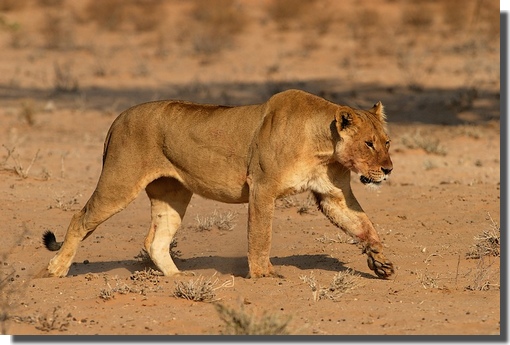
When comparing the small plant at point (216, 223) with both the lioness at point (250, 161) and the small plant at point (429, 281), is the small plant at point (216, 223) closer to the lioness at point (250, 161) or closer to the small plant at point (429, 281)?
the lioness at point (250, 161)

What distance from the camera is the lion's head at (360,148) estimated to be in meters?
8.67

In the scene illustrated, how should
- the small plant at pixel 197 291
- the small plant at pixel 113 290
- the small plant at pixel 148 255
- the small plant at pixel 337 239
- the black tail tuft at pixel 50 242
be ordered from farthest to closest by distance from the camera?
1. the small plant at pixel 337 239
2. the small plant at pixel 148 255
3. the black tail tuft at pixel 50 242
4. the small plant at pixel 113 290
5. the small plant at pixel 197 291

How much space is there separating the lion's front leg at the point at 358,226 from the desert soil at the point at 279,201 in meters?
0.17

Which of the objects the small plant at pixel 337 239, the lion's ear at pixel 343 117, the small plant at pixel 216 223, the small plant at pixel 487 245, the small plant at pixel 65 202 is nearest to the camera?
the lion's ear at pixel 343 117

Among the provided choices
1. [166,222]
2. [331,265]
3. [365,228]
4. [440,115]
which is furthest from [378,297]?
[440,115]

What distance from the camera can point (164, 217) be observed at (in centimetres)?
983

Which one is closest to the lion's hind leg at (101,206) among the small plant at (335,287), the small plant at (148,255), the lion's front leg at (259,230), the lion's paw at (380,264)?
the small plant at (148,255)

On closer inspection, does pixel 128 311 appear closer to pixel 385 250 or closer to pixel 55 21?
pixel 385 250

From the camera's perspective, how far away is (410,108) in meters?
20.1

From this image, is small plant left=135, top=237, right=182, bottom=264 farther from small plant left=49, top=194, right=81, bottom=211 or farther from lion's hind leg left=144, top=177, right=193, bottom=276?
Result: small plant left=49, top=194, right=81, bottom=211

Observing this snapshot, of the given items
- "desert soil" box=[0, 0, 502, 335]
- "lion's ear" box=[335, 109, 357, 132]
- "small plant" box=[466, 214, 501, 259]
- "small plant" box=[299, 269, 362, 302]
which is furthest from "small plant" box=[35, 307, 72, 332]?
"small plant" box=[466, 214, 501, 259]

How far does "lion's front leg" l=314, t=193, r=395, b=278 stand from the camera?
29.8ft

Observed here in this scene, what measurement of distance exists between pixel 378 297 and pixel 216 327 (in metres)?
1.63

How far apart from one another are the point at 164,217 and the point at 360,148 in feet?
6.95
